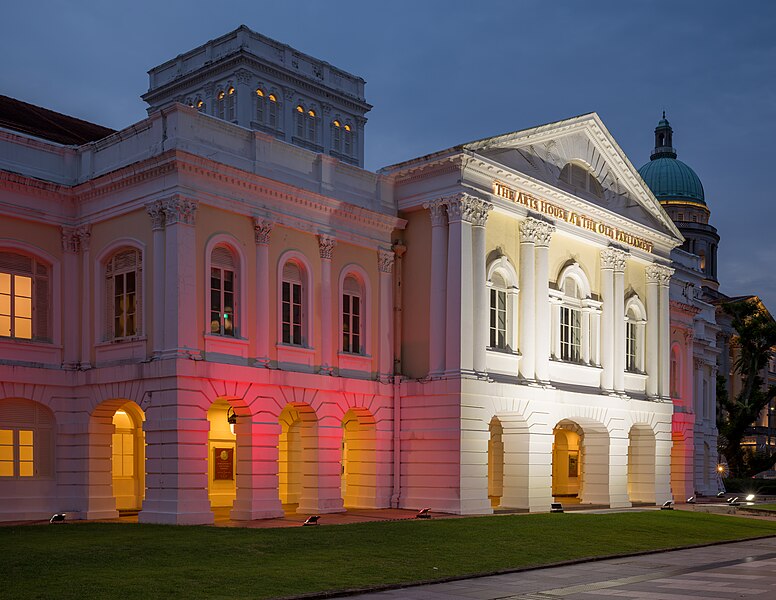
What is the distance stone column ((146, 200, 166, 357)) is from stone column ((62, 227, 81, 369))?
359 centimetres

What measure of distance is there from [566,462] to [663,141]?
62071mm

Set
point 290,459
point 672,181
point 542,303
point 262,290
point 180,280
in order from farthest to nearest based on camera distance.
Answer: point 672,181 < point 542,303 < point 290,459 < point 262,290 < point 180,280

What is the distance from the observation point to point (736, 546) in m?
28.6

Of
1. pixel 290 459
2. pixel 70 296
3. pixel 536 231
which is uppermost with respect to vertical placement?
pixel 536 231

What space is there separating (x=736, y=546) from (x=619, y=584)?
35.0ft

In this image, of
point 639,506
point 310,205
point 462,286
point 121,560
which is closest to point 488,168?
point 462,286

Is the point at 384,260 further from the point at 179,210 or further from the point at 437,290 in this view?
the point at 179,210

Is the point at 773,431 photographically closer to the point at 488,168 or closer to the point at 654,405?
the point at 654,405

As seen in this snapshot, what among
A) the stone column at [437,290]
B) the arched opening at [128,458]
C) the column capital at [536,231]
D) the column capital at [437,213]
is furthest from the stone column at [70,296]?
the column capital at [536,231]

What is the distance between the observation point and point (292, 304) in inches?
1292

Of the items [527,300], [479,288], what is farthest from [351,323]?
[527,300]

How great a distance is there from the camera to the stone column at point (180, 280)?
94.0 feet

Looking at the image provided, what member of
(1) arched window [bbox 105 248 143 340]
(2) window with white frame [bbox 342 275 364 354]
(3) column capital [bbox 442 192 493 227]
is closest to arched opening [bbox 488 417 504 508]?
(2) window with white frame [bbox 342 275 364 354]

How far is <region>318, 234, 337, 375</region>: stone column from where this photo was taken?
33531 mm
